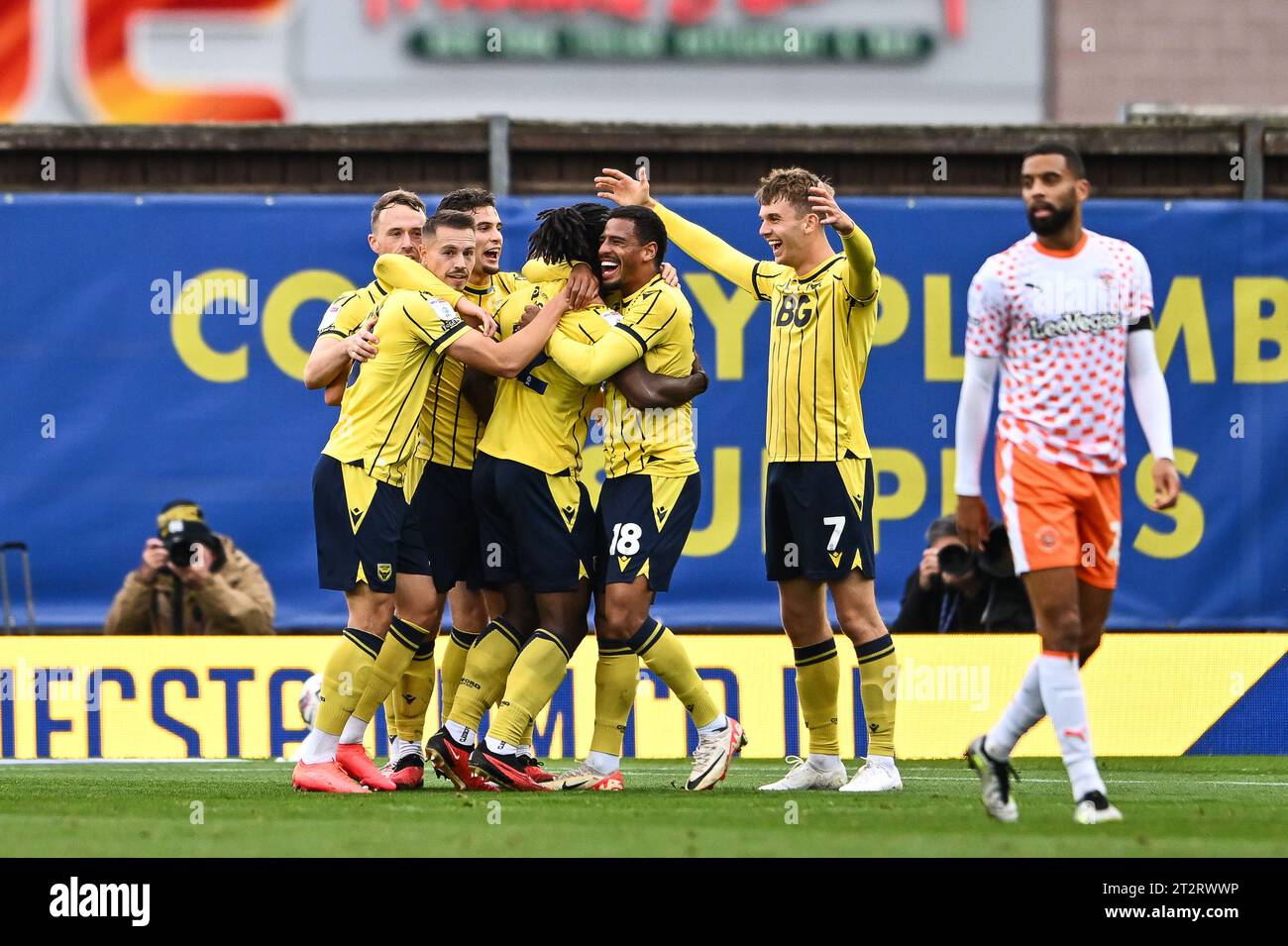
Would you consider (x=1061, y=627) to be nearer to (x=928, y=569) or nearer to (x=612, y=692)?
(x=612, y=692)

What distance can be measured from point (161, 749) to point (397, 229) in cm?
432

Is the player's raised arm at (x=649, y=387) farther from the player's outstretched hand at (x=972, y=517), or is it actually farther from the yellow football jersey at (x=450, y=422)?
the player's outstretched hand at (x=972, y=517)

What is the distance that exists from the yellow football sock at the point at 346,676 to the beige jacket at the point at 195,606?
14.1ft

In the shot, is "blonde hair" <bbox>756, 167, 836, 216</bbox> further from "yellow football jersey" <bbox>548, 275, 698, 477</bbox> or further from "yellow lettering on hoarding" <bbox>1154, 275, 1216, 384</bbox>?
"yellow lettering on hoarding" <bbox>1154, 275, 1216, 384</bbox>

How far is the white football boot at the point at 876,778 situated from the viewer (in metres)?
8.60

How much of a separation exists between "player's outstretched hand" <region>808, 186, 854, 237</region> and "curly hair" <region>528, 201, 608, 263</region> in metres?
0.96

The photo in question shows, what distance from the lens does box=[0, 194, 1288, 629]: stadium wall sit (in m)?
13.2

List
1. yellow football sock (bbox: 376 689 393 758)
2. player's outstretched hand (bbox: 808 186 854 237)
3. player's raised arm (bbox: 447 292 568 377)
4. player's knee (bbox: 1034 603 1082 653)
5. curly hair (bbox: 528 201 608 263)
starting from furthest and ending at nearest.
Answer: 1. yellow football sock (bbox: 376 689 393 758)
2. curly hair (bbox: 528 201 608 263)
3. player's raised arm (bbox: 447 292 568 377)
4. player's outstretched hand (bbox: 808 186 854 237)
5. player's knee (bbox: 1034 603 1082 653)

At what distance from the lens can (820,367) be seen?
873cm

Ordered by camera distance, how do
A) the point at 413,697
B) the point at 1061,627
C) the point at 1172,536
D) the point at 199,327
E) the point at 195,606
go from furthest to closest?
1. the point at 1172,536
2. the point at 199,327
3. the point at 195,606
4. the point at 413,697
5. the point at 1061,627
